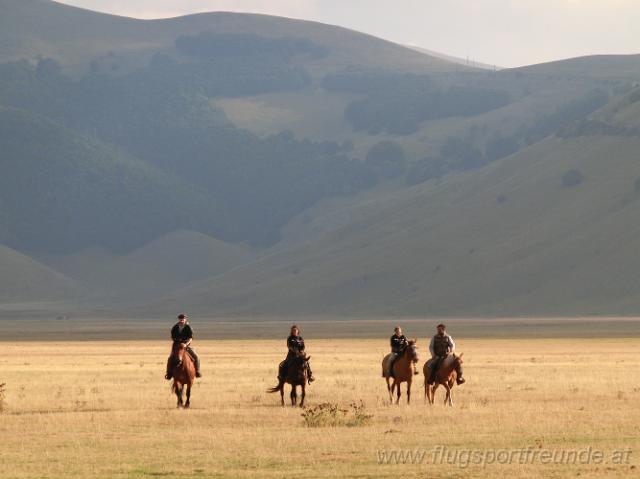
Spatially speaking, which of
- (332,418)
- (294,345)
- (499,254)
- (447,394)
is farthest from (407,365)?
(499,254)

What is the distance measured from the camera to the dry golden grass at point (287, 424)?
24.1 m

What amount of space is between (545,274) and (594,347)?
8012cm

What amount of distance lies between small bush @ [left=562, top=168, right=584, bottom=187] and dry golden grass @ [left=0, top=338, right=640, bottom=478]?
127 m

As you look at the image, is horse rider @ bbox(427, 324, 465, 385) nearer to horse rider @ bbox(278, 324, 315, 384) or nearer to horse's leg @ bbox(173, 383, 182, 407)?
horse rider @ bbox(278, 324, 315, 384)

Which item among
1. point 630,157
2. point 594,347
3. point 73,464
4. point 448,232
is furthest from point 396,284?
point 73,464

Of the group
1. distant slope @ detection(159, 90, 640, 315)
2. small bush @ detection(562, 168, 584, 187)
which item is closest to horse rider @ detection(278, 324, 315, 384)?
distant slope @ detection(159, 90, 640, 315)

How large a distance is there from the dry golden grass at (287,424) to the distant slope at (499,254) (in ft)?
323

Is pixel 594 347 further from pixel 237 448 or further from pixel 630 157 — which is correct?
pixel 630 157

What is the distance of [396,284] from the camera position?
168375 millimetres

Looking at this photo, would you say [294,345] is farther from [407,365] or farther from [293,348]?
[407,365]

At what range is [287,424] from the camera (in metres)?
31.3

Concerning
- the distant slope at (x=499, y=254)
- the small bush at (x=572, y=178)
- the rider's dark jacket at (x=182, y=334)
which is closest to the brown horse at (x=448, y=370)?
the rider's dark jacket at (x=182, y=334)

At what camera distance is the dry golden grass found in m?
24.1

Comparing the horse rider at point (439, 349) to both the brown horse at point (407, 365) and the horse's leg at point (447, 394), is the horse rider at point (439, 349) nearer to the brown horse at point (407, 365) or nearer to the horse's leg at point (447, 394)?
the horse's leg at point (447, 394)
